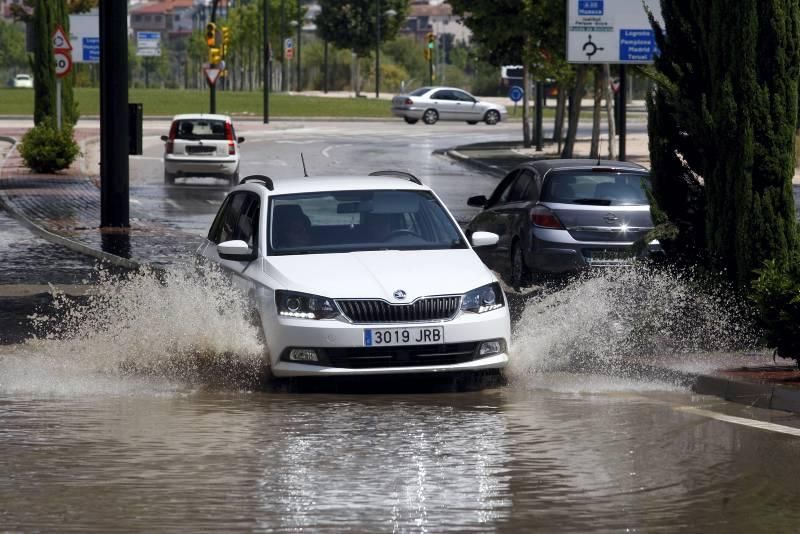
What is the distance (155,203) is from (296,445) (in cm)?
2303

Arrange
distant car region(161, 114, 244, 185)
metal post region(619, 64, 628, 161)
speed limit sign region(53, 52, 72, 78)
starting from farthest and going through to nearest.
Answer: speed limit sign region(53, 52, 72, 78)
distant car region(161, 114, 244, 185)
metal post region(619, 64, 628, 161)

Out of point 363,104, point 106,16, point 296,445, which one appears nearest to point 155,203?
point 106,16

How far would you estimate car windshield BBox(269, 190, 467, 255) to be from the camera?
39.3 feet

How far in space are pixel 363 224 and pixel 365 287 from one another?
139cm

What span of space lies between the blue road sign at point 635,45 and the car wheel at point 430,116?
41.0 meters

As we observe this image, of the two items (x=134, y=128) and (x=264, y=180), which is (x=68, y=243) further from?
(x=264, y=180)

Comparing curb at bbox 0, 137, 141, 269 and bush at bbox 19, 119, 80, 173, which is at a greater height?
bush at bbox 19, 119, 80, 173

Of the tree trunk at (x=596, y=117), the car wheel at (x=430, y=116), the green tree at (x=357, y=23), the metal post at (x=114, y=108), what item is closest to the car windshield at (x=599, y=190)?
the metal post at (x=114, y=108)

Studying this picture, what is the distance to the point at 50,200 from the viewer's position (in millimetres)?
30906

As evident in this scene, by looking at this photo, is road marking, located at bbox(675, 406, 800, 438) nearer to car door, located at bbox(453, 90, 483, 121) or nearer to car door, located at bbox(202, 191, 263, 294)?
car door, located at bbox(202, 191, 263, 294)

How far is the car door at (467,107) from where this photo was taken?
2901 inches

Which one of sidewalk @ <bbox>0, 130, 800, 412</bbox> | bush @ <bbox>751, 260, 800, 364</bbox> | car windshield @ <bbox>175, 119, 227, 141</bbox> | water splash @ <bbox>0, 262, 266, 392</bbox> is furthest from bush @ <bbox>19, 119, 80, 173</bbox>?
bush @ <bbox>751, 260, 800, 364</bbox>

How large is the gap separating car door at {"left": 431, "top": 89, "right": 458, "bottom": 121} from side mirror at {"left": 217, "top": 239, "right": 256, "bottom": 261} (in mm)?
61714

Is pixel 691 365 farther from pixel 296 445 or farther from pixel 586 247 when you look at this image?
pixel 586 247
